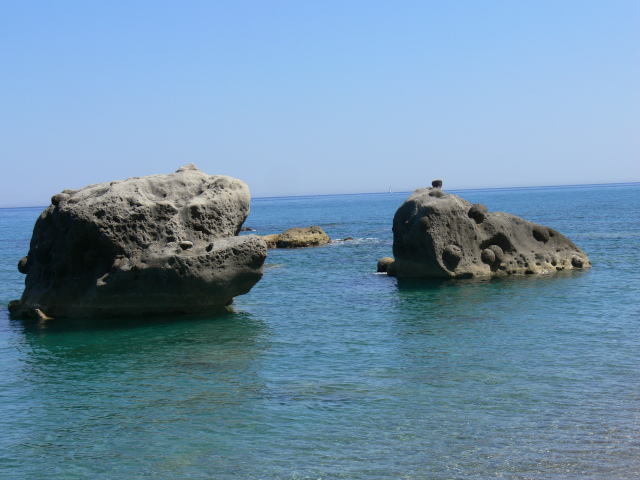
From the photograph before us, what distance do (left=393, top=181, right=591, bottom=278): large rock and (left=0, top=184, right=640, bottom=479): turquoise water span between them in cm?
331

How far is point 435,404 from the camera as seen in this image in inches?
445

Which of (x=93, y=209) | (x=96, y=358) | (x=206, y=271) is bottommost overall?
(x=96, y=358)

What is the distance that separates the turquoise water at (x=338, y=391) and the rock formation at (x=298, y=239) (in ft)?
68.0

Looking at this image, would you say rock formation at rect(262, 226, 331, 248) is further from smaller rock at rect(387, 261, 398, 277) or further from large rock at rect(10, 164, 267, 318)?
large rock at rect(10, 164, 267, 318)

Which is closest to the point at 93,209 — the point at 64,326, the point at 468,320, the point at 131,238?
the point at 131,238

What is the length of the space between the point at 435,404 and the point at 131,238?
34.4 feet

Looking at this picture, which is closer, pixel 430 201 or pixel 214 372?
pixel 214 372

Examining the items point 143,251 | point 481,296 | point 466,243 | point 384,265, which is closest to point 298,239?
point 384,265

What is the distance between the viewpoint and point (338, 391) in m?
12.2

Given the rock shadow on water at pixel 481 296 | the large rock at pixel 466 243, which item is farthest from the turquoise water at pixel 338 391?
the large rock at pixel 466 243

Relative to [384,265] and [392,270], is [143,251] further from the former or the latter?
[384,265]

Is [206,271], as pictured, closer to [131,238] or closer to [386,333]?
[131,238]

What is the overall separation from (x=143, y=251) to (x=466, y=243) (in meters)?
12.1

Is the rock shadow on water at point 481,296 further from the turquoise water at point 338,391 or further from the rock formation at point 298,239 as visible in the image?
the rock formation at point 298,239
